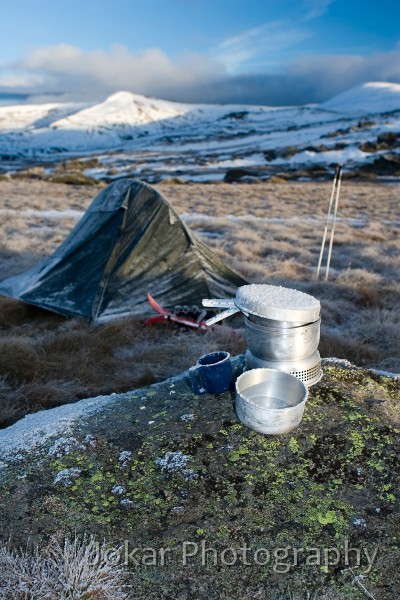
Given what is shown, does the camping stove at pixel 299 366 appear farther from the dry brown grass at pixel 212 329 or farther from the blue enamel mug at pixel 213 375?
the dry brown grass at pixel 212 329

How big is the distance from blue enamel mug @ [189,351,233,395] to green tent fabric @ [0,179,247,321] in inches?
129

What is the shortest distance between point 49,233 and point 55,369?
26.8 ft

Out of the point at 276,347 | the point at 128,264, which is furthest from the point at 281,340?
the point at 128,264

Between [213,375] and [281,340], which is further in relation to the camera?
[213,375]

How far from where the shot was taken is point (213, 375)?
280 centimetres

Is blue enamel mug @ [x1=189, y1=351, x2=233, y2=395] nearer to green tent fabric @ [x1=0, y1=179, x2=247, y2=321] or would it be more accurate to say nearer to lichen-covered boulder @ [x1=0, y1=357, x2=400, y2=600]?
lichen-covered boulder @ [x1=0, y1=357, x2=400, y2=600]

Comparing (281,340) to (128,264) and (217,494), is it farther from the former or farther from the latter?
(128,264)

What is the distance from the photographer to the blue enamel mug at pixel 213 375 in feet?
9.18

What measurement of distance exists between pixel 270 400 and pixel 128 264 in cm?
398

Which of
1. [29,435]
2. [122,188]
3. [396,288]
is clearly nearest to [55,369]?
[29,435]

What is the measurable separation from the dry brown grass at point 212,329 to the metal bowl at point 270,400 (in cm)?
205

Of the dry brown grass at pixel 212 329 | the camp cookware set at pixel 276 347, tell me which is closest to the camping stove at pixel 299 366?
the camp cookware set at pixel 276 347

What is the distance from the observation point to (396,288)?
7.89 meters

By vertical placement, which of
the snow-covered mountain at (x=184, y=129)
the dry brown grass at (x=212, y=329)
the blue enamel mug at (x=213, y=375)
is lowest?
the dry brown grass at (x=212, y=329)
